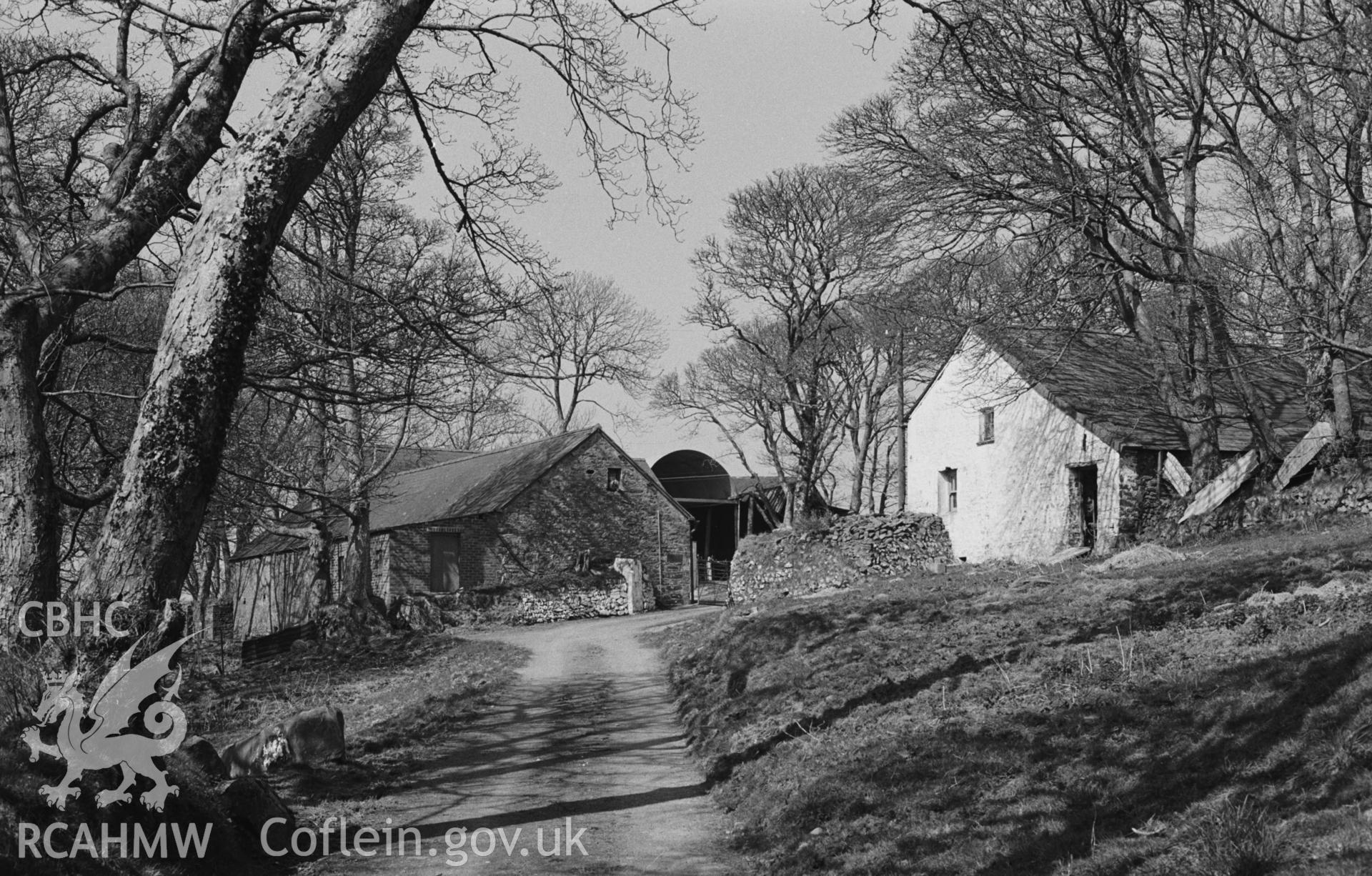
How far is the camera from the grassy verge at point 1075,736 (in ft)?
17.4

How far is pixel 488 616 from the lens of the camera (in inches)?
1191

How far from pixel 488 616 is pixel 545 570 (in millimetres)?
5550

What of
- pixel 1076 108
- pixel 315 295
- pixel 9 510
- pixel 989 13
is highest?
pixel 989 13

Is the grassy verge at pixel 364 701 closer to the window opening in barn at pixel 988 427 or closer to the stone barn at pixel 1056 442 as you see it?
the stone barn at pixel 1056 442

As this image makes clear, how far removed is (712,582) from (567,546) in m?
9.41

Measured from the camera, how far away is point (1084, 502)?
25.2 metres

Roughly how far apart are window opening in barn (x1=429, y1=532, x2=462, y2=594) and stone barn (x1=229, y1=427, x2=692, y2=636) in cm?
3

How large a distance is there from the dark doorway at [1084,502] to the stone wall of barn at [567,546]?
14.7 m

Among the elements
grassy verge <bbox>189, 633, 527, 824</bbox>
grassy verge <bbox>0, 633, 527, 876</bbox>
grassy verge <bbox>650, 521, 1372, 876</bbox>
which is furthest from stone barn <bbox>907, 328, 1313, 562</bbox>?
grassy verge <bbox>0, 633, 527, 876</bbox>

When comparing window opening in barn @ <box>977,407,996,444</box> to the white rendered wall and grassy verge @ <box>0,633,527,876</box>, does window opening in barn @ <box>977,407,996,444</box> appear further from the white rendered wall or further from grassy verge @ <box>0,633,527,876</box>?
grassy verge @ <box>0,633,527,876</box>

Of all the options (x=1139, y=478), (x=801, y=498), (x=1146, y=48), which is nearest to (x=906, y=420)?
(x=801, y=498)

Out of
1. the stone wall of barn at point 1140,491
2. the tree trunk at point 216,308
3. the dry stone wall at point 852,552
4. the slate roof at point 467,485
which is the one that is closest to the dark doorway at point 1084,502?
the stone wall of barn at point 1140,491

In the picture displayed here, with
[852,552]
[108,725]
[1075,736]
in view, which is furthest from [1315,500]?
[108,725]

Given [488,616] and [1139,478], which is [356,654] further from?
[1139,478]
